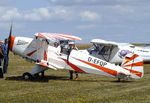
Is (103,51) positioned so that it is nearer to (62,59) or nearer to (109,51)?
(109,51)

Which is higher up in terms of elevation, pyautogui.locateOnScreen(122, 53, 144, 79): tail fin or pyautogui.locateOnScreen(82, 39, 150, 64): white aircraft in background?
pyautogui.locateOnScreen(82, 39, 150, 64): white aircraft in background

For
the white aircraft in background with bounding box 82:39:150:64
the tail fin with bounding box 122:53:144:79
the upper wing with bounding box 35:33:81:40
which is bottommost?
the tail fin with bounding box 122:53:144:79

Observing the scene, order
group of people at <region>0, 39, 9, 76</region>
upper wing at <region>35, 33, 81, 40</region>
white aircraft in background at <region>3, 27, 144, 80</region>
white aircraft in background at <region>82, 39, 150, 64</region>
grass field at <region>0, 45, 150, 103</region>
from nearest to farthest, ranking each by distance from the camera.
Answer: grass field at <region>0, 45, 150, 103</region> < white aircraft in background at <region>3, 27, 144, 80</region> < upper wing at <region>35, 33, 81, 40</region> < group of people at <region>0, 39, 9, 76</region> < white aircraft in background at <region>82, 39, 150, 64</region>

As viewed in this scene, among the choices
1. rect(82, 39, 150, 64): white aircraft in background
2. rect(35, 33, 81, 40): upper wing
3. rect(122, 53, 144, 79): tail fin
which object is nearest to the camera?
rect(122, 53, 144, 79): tail fin

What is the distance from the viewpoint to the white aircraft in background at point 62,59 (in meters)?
17.6

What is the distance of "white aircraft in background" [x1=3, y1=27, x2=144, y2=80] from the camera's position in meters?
17.6

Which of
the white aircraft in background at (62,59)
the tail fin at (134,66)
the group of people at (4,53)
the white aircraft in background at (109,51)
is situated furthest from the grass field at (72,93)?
the white aircraft in background at (109,51)

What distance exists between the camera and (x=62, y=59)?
18.5m

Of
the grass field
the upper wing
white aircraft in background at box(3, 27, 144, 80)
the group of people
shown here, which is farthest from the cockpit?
the grass field

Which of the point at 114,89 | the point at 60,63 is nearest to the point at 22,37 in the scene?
the point at 60,63

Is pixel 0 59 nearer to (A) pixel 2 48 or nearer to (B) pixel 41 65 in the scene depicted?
(A) pixel 2 48

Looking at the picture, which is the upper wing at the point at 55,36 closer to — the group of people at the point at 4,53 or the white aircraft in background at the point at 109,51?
the group of people at the point at 4,53

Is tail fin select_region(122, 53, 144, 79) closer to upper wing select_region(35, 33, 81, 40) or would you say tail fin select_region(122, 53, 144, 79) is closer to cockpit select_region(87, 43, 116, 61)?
upper wing select_region(35, 33, 81, 40)

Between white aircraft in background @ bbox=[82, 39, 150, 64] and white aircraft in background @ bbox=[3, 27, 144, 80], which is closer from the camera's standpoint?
white aircraft in background @ bbox=[3, 27, 144, 80]
